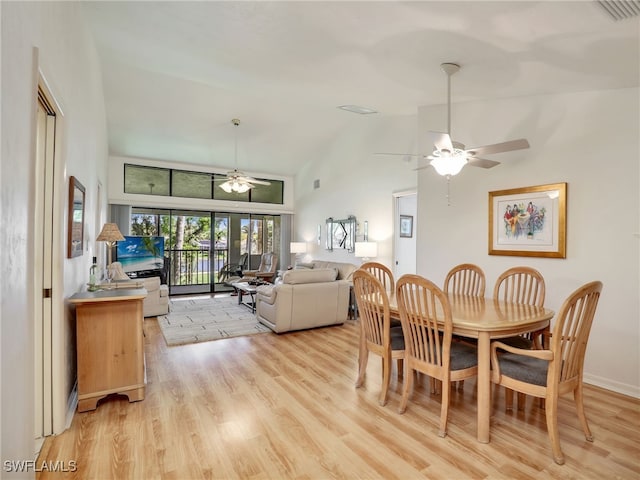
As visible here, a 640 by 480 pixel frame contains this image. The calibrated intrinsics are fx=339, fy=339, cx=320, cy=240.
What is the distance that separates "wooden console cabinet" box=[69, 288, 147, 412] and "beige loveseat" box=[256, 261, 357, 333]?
6.84 ft

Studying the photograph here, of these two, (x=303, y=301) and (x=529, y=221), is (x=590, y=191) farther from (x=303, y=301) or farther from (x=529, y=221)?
(x=303, y=301)

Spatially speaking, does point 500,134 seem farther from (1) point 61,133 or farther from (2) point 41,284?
(2) point 41,284

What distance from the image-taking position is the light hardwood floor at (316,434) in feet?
6.41

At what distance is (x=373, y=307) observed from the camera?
2.83m

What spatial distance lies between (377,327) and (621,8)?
2580 mm

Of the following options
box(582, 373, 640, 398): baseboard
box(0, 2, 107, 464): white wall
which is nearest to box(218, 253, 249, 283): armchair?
box(0, 2, 107, 464): white wall

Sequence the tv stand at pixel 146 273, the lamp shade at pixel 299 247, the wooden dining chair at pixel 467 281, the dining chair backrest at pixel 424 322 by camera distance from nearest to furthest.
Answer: the dining chair backrest at pixel 424 322 < the wooden dining chair at pixel 467 281 < the tv stand at pixel 146 273 < the lamp shade at pixel 299 247

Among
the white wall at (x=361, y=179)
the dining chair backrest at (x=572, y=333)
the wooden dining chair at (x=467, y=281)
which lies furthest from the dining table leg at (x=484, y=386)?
the white wall at (x=361, y=179)

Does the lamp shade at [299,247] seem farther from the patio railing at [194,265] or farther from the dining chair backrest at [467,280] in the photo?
the dining chair backrest at [467,280]

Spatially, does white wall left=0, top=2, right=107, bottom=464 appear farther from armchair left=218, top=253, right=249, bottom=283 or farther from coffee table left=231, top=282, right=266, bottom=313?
armchair left=218, top=253, right=249, bottom=283

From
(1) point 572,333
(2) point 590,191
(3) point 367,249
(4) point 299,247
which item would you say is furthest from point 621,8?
(4) point 299,247

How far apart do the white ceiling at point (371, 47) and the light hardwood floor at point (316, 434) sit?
2686mm

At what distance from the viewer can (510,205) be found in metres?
3.72

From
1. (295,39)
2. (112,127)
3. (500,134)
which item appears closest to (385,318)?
(295,39)
